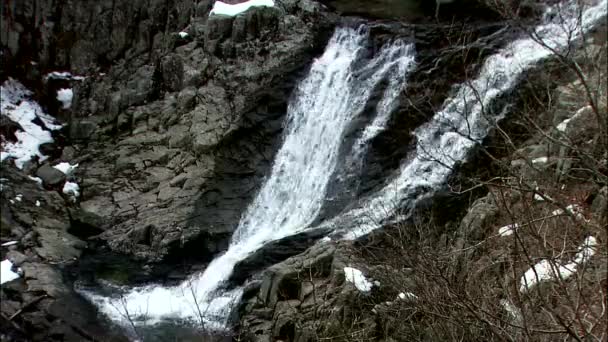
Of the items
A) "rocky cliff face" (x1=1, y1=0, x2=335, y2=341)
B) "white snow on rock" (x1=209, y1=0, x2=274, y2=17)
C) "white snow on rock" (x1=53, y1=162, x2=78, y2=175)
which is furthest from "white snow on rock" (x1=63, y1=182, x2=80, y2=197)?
"white snow on rock" (x1=209, y1=0, x2=274, y2=17)

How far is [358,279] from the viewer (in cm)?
827

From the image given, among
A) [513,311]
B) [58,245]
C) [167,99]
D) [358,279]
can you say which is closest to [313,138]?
[167,99]

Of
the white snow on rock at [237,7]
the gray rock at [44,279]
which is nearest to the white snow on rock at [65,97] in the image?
the white snow on rock at [237,7]

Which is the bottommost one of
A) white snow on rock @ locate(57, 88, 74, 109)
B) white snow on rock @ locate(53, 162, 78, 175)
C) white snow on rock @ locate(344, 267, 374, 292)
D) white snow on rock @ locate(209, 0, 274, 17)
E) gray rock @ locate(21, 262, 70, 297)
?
gray rock @ locate(21, 262, 70, 297)

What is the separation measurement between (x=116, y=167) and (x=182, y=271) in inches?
142

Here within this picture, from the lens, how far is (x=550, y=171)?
24.8 ft

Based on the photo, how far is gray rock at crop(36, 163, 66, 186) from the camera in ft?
44.0

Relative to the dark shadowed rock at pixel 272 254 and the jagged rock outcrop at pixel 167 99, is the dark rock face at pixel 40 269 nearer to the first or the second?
the jagged rock outcrop at pixel 167 99

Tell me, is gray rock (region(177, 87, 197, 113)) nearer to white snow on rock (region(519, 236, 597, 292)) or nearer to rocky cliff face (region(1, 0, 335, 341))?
rocky cliff face (region(1, 0, 335, 341))

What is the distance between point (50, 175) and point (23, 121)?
243 cm

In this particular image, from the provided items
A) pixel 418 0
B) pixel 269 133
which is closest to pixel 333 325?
pixel 269 133

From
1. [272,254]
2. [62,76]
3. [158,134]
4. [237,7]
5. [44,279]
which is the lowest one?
[44,279]

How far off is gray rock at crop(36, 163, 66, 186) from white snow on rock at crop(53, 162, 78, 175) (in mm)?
145

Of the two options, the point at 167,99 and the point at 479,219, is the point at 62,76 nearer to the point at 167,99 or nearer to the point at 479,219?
the point at 167,99
